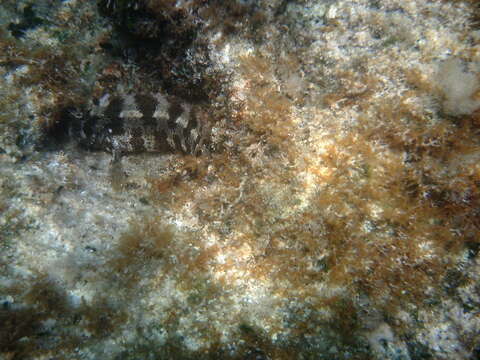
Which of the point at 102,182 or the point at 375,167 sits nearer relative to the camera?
the point at 375,167

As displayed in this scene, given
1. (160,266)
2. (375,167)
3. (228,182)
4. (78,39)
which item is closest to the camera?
(375,167)

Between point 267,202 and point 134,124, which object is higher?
point 134,124

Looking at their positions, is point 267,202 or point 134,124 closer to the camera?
point 267,202

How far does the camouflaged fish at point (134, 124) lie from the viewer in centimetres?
458

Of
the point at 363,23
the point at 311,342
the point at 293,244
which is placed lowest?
the point at 311,342

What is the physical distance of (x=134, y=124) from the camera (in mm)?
4676

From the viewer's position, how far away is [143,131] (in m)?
4.68

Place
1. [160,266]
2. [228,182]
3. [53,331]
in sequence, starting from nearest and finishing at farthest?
[53,331] < [160,266] < [228,182]

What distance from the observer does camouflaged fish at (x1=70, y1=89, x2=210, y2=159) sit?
15.0 ft

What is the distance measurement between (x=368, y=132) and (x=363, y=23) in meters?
1.55

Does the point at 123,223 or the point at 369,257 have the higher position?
the point at 369,257

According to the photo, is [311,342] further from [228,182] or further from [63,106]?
[63,106]

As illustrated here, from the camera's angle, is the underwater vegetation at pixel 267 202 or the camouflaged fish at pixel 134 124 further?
the camouflaged fish at pixel 134 124

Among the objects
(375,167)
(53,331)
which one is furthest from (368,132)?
(53,331)
